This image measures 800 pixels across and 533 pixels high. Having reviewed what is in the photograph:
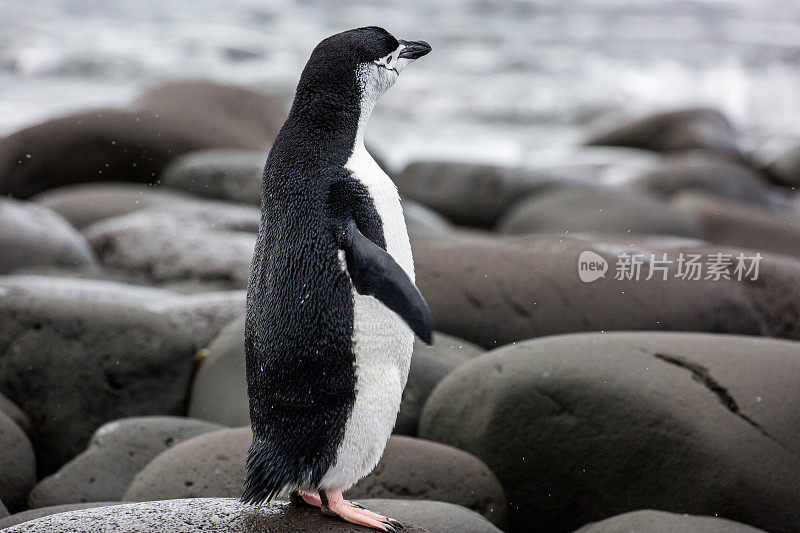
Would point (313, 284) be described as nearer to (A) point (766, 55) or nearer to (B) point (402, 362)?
(B) point (402, 362)

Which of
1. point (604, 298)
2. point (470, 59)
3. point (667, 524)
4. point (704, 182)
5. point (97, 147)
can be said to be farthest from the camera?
point (470, 59)

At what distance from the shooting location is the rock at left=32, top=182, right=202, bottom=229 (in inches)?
259

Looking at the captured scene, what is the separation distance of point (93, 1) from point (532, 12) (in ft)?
34.2

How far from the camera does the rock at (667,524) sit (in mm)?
2730

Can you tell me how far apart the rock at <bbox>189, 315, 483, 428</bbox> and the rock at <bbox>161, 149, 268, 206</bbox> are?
2.91 meters

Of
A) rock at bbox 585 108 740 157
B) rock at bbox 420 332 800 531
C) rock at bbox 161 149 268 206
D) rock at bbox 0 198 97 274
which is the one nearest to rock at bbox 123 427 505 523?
rock at bbox 420 332 800 531

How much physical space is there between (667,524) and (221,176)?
4.76 metres

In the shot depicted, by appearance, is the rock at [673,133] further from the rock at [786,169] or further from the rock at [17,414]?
the rock at [17,414]

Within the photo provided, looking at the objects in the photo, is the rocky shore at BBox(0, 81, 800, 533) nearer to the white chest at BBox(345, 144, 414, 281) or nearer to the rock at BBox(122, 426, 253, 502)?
the rock at BBox(122, 426, 253, 502)

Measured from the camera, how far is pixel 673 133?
12.2 m

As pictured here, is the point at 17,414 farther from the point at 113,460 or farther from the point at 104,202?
the point at 104,202

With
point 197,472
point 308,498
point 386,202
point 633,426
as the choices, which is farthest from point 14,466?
point 633,426

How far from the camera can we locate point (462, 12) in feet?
75.1

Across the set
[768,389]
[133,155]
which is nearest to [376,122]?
[133,155]
